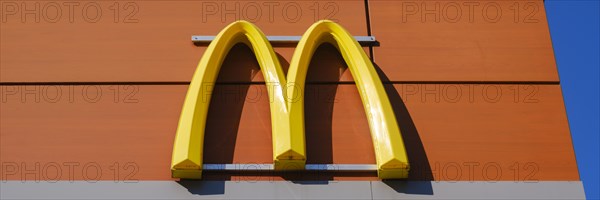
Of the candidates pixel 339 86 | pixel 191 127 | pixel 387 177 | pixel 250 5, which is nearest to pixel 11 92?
pixel 191 127

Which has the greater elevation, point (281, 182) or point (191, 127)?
point (191, 127)

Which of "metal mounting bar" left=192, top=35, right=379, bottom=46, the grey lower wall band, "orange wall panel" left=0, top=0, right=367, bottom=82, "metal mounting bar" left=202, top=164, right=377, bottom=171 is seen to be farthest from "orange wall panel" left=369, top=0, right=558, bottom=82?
the grey lower wall band

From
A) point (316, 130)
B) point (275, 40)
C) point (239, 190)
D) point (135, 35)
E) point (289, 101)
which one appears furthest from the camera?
point (135, 35)

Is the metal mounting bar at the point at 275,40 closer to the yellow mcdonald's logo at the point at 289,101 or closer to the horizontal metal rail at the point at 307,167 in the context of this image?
the yellow mcdonald's logo at the point at 289,101

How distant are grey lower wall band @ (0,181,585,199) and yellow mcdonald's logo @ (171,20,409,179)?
0.11 meters

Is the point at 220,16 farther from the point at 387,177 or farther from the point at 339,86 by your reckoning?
the point at 387,177

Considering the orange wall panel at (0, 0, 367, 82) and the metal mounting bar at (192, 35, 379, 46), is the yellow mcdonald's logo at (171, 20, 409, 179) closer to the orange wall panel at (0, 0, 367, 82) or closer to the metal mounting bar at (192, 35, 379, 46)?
the metal mounting bar at (192, 35, 379, 46)

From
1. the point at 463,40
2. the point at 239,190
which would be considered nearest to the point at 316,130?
the point at 239,190

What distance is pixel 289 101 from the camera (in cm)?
559

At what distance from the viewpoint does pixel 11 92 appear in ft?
19.4

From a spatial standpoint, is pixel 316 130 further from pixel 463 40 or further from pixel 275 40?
pixel 463 40

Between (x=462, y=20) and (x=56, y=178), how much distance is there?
350cm

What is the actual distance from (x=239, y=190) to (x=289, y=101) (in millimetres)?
747

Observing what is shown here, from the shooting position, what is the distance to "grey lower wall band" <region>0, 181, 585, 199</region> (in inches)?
212
